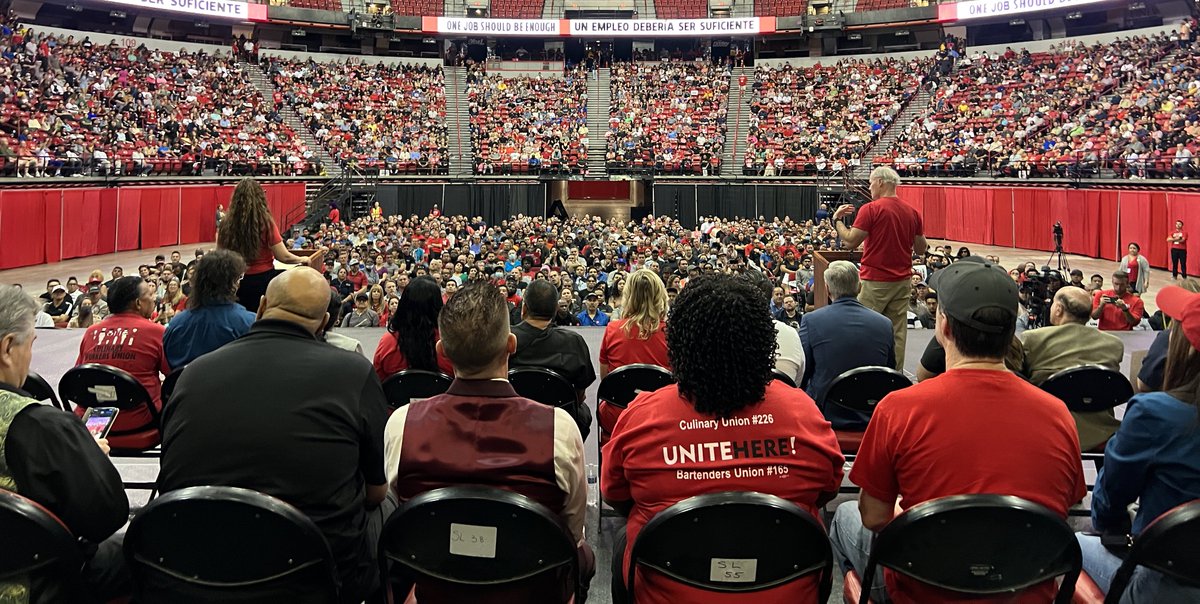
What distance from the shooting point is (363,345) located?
7781mm

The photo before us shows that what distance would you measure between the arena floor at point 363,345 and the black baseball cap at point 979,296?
4.43 ft

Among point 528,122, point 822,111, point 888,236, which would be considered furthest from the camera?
point 528,122

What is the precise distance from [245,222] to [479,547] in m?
3.75

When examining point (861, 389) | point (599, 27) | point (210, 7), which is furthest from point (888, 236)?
point (599, 27)

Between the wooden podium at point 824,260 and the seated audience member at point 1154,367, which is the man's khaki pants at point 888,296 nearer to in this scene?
the wooden podium at point 824,260

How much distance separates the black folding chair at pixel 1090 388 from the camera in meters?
3.83

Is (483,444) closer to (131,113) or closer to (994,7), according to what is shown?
(131,113)

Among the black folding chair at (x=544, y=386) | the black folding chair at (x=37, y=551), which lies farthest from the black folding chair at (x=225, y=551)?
the black folding chair at (x=544, y=386)

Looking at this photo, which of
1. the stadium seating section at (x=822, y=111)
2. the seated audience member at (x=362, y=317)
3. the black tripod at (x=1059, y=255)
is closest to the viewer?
the seated audience member at (x=362, y=317)

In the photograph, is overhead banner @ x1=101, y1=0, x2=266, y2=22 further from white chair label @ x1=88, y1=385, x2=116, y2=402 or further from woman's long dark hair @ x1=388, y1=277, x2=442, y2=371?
woman's long dark hair @ x1=388, y1=277, x2=442, y2=371

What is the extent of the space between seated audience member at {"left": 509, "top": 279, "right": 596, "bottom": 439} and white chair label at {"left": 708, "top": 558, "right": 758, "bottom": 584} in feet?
6.83

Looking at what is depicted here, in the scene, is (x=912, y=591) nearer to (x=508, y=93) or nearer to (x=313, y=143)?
(x=313, y=143)

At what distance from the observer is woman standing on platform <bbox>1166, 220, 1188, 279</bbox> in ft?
54.9

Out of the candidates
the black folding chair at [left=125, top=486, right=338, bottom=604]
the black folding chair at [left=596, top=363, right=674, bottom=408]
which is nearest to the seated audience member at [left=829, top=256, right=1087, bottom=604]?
the black folding chair at [left=125, top=486, right=338, bottom=604]
